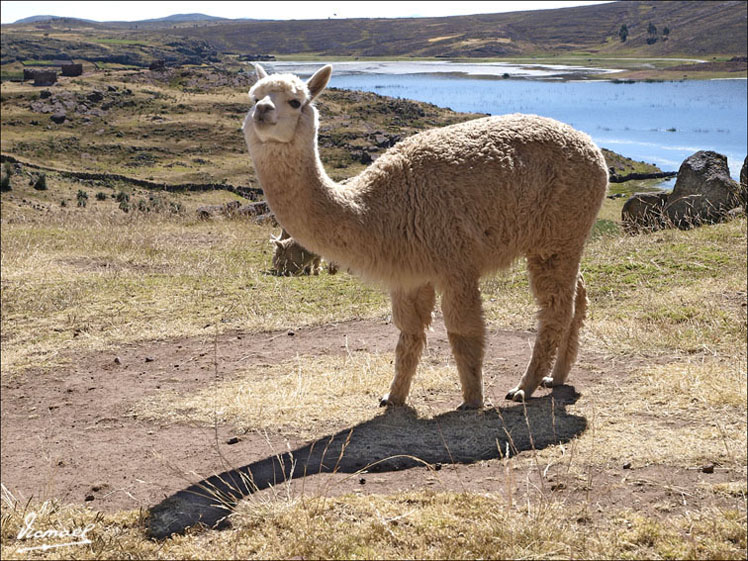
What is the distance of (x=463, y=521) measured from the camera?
13.0 ft

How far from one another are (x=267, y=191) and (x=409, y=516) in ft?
7.95

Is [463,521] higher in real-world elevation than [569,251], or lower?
lower

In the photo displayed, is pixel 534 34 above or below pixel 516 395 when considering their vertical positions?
above

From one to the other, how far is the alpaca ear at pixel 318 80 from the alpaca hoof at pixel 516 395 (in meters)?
2.95

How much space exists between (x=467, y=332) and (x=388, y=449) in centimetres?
114

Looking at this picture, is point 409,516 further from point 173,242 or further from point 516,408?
point 173,242

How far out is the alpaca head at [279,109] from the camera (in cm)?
480

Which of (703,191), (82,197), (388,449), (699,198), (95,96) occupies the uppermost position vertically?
(95,96)

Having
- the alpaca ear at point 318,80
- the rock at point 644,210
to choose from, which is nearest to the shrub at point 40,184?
the rock at point 644,210

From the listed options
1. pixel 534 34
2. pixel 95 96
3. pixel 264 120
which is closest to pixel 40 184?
pixel 264 120

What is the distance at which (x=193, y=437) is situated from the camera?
582 centimetres

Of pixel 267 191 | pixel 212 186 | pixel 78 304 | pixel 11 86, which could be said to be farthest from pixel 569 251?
pixel 11 86

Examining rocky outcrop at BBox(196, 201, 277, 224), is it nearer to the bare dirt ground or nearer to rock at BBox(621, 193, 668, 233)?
rock at BBox(621, 193, 668, 233)

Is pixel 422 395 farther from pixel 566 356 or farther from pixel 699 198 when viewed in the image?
pixel 699 198
